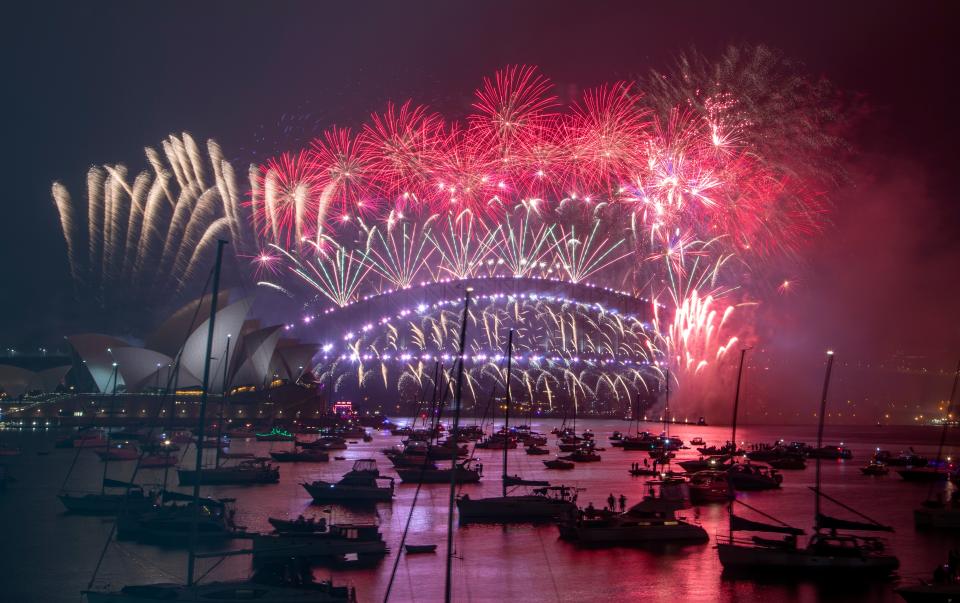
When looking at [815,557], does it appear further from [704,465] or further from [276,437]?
[276,437]

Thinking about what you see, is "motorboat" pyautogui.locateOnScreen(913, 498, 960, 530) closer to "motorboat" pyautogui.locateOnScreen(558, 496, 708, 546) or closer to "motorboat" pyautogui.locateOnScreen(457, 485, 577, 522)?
"motorboat" pyautogui.locateOnScreen(558, 496, 708, 546)

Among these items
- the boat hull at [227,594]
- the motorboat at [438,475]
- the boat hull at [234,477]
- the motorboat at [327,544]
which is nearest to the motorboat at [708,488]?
the motorboat at [438,475]

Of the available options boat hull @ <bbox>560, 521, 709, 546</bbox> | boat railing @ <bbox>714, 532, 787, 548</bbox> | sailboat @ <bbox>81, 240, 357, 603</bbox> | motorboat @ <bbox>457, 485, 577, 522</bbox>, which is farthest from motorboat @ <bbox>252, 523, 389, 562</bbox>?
boat railing @ <bbox>714, 532, 787, 548</bbox>

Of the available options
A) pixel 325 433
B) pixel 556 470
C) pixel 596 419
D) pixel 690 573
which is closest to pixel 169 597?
pixel 690 573

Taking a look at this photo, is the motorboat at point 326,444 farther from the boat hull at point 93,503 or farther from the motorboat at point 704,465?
the boat hull at point 93,503

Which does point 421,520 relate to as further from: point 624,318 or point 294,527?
point 624,318

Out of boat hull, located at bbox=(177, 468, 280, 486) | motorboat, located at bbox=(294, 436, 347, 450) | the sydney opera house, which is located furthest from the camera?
the sydney opera house
